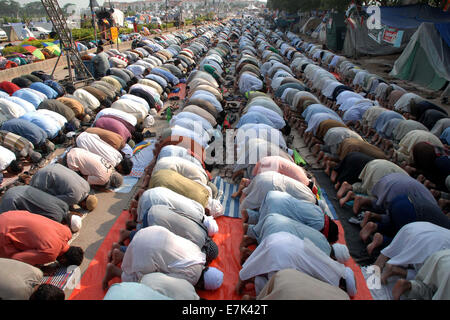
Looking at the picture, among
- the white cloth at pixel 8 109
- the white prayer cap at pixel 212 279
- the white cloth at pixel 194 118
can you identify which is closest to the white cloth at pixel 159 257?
the white prayer cap at pixel 212 279

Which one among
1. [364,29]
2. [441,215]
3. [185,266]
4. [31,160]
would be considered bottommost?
[31,160]

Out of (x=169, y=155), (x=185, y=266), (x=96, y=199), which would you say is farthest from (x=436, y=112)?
(x=96, y=199)

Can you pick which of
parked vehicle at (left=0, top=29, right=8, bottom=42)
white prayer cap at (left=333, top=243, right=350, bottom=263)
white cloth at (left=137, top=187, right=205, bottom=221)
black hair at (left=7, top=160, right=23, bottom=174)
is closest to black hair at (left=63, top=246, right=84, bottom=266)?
white cloth at (left=137, top=187, right=205, bottom=221)

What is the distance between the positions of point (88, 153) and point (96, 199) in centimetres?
93

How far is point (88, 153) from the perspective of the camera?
17.8ft

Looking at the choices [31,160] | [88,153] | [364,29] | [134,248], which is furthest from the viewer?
[364,29]

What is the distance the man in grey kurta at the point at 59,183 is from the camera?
455cm

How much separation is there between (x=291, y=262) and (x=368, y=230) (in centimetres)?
182

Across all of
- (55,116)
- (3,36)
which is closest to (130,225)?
(55,116)

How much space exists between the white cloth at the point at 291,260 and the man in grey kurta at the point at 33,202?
278 cm

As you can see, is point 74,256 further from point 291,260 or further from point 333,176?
point 333,176

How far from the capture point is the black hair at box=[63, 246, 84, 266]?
12.5 ft

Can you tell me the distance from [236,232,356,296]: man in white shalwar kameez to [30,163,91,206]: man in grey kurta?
9.53ft
